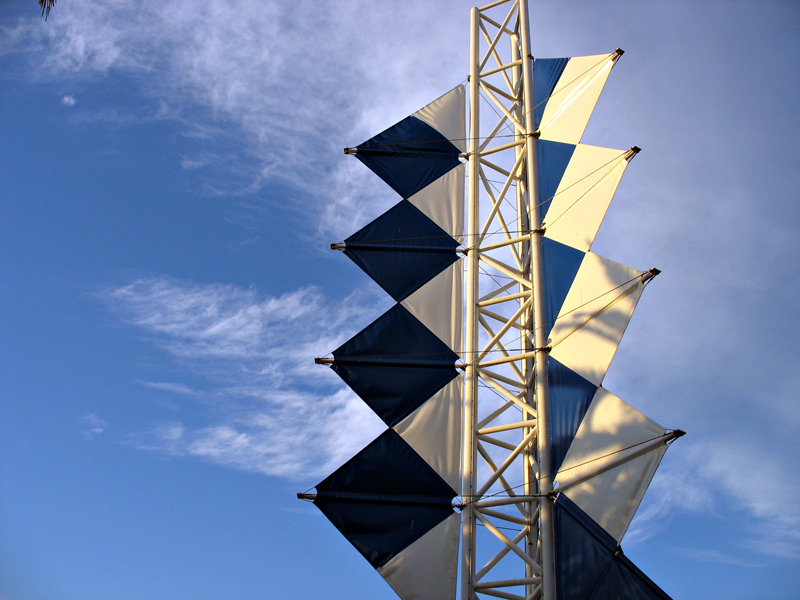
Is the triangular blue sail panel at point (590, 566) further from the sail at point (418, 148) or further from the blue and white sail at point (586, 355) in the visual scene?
the sail at point (418, 148)

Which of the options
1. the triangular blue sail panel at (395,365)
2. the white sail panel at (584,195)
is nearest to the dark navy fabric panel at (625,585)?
the triangular blue sail panel at (395,365)

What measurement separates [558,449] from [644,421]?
118cm

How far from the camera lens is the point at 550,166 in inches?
409

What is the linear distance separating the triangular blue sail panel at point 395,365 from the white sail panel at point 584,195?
2495 mm

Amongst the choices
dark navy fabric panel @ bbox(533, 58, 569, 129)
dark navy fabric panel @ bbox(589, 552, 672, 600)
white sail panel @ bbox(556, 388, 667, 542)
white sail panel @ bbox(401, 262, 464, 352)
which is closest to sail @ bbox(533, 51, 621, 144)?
dark navy fabric panel @ bbox(533, 58, 569, 129)

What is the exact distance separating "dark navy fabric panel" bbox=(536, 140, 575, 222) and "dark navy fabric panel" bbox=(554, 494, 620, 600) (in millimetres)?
4472

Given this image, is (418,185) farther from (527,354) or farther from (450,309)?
(527,354)

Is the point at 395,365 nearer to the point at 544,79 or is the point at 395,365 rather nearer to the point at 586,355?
the point at 586,355

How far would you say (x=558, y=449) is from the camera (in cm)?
853

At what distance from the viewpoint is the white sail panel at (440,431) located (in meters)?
9.16

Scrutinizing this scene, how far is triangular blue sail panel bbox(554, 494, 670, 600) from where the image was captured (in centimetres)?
743

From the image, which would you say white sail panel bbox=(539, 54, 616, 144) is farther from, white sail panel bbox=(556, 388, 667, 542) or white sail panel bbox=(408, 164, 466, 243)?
white sail panel bbox=(556, 388, 667, 542)

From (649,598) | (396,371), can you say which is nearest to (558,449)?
(649,598)

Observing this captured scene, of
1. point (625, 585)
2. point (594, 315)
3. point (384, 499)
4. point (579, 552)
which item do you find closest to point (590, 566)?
point (579, 552)
